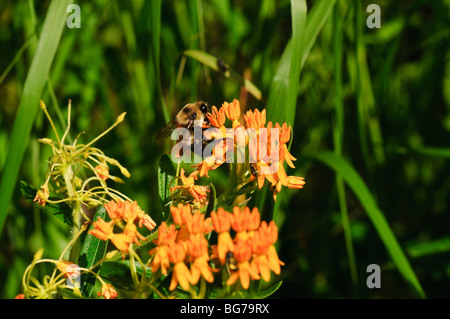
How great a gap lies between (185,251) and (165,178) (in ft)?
1.20

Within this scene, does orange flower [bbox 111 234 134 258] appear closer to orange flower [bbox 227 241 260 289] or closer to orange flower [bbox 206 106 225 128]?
orange flower [bbox 227 241 260 289]

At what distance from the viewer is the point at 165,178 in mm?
1316

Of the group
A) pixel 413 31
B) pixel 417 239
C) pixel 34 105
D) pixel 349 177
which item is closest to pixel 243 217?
pixel 34 105

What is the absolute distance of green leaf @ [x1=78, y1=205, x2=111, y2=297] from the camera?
1232mm

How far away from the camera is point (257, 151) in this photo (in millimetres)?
1146

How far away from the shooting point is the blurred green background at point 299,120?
7.08 feet

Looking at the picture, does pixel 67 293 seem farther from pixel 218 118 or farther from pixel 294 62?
pixel 294 62

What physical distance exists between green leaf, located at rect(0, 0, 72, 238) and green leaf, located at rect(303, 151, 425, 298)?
105 centimetres

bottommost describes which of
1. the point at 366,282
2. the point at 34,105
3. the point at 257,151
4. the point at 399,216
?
the point at 366,282

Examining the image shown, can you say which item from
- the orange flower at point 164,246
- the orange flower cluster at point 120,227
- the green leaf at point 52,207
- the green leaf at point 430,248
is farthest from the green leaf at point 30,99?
the green leaf at point 430,248

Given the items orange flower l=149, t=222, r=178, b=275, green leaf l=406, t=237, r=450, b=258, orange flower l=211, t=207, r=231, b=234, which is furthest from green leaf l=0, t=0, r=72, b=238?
green leaf l=406, t=237, r=450, b=258
